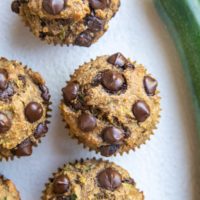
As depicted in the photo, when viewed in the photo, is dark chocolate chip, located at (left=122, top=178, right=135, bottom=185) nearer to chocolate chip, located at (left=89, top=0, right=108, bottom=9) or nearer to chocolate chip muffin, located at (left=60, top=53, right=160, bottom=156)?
chocolate chip muffin, located at (left=60, top=53, right=160, bottom=156)

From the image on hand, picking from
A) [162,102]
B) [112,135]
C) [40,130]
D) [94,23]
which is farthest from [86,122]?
[162,102]

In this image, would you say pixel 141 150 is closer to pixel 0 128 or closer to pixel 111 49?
pixel 111 49

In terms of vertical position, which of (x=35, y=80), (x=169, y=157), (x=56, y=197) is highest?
(x=35, y=80)

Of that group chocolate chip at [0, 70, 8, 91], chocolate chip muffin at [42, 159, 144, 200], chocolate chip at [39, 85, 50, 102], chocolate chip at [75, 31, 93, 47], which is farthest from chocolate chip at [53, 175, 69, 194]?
chocolate chip at [75, 31, 93, 47]

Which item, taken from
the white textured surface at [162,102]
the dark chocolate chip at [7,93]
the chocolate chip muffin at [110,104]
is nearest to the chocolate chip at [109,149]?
the chocolate chip muffin at [110,104]

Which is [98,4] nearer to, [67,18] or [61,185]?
[67,18]

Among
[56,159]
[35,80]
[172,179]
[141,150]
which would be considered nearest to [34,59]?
[35,80]

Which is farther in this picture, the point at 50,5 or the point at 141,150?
the point at 141,150
